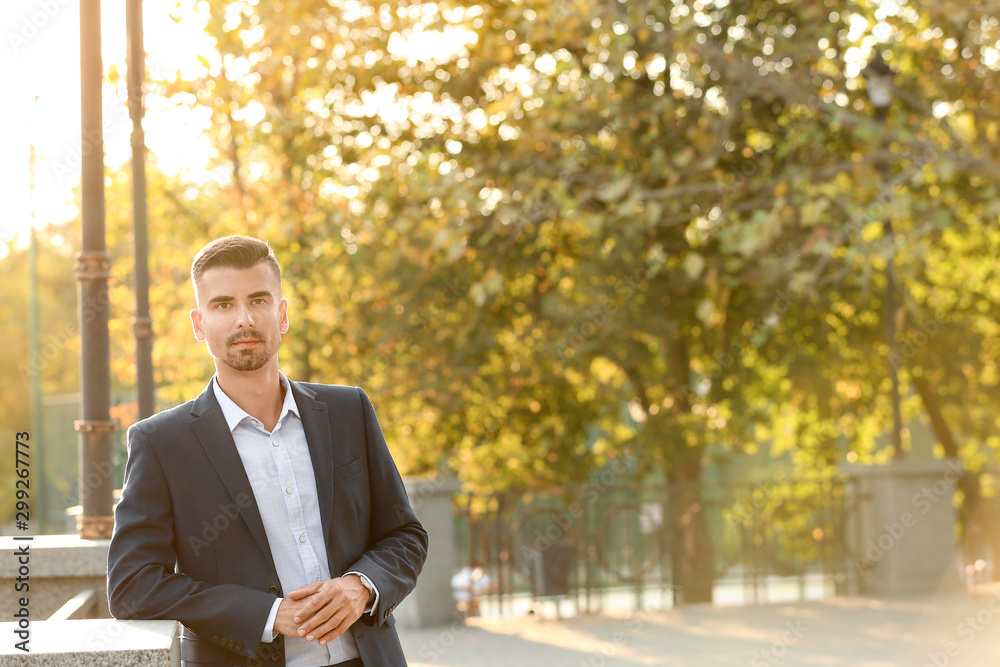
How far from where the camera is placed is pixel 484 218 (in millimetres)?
10094

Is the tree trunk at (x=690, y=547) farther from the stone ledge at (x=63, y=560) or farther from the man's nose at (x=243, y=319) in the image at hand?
the man's nose at (x=243, y=319)

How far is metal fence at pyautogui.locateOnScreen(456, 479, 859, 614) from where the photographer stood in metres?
10.9

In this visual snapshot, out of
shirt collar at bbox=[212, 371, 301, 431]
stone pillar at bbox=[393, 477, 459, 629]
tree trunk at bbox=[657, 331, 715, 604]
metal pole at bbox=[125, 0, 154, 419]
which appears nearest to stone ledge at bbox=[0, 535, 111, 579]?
metal pole at bbox=[125, 0, 154, 419]

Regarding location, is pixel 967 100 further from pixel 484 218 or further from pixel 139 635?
pixel 139 635

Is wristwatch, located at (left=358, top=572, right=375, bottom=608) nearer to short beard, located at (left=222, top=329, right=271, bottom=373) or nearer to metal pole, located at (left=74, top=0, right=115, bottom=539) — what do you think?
short beard, located at (left=222, top=329, right=271, bottom=373)

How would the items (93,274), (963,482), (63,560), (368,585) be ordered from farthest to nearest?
1. (963,482)
2. (63,560)
3. (93,274)
4. (368,585)

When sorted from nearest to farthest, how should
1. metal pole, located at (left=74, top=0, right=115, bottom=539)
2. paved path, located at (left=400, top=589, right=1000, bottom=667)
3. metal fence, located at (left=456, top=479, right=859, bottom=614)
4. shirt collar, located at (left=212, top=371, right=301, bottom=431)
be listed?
shirt collar, located at (left=212, top=371, right=301, bottom=431), metal pole, located at (left=74, top=0, right=115, bottom=539), paved path, located at (left=400, top=589, right=1000, bottom=667), metal fence, located at (left=456, top=479, right=859, bottom=614)

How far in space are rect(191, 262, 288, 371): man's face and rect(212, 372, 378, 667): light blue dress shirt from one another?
0.16 meters

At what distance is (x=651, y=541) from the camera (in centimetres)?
1161

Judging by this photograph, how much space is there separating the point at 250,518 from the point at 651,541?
376 inches

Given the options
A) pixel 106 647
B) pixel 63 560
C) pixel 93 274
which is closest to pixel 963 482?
pixel 63 560

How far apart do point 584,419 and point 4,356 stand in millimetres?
31402

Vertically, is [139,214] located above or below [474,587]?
above

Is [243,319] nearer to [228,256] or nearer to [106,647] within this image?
[228,256]
